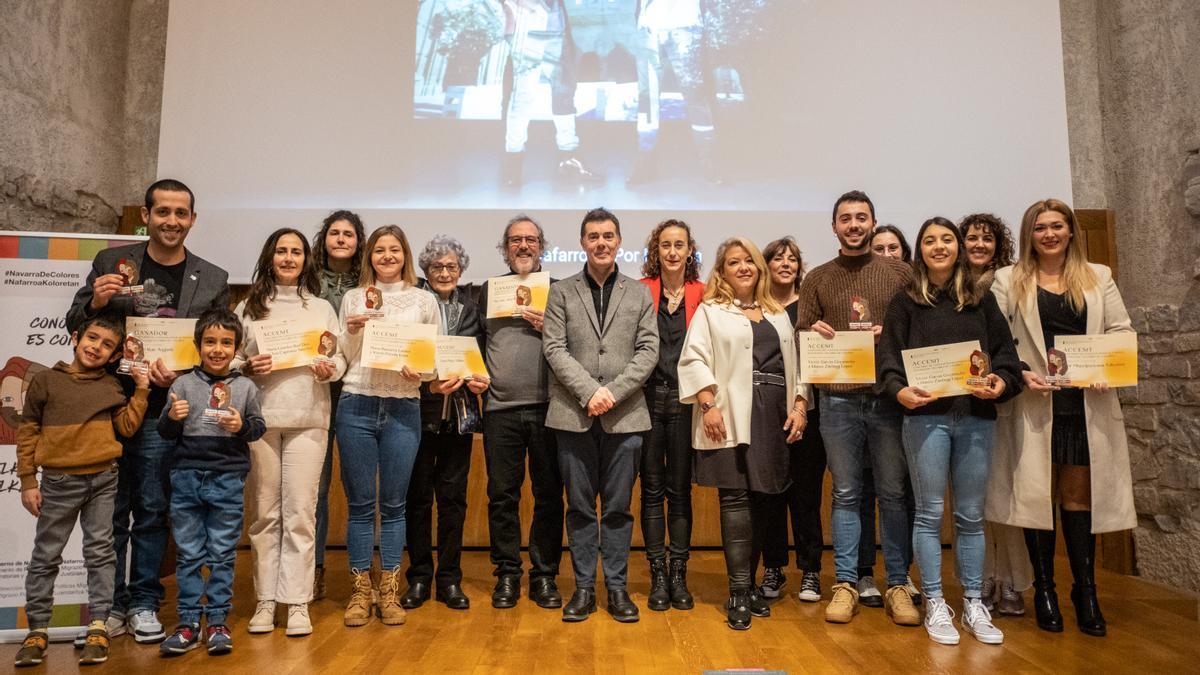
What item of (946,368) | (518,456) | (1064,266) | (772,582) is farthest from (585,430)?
(1064,266)

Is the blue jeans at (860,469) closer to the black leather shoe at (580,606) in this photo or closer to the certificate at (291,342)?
the black leather shoe at (580,606)

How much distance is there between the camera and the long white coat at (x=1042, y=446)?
288 centimetres

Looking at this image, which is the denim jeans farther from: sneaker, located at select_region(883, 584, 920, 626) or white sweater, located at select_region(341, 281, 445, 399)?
white sweater, located at select_region(341, 281, 445, 399)

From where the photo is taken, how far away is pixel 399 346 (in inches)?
114

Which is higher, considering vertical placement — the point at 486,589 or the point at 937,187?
the point at 937,187

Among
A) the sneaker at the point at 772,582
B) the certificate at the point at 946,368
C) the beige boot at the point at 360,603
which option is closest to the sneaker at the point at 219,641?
the beige boot at the point at 360,603

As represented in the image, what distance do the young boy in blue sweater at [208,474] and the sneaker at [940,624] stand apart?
262 cm

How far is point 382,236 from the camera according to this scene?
10.1ft

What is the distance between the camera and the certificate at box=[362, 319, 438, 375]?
285cm

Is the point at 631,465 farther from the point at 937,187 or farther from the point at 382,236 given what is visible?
the point at 937,187

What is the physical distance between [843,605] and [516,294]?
1906mm

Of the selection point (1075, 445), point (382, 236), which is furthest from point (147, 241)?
point (1075, 445)

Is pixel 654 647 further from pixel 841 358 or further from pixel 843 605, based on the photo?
pixel 841 358

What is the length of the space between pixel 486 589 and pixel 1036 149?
14.5 ft
